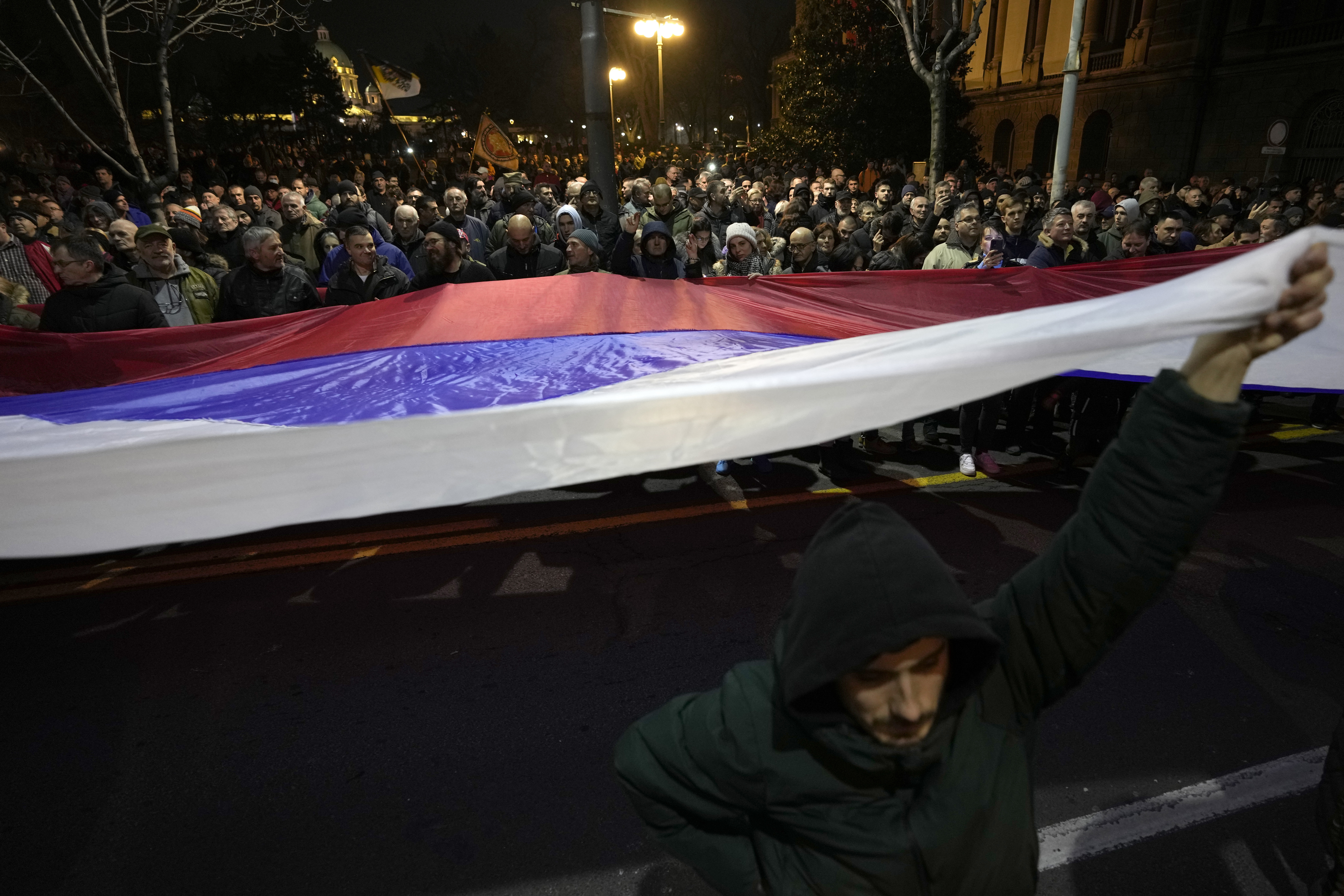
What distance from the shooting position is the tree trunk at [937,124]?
1378 cm

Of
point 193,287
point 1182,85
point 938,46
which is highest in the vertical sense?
point 1182,85

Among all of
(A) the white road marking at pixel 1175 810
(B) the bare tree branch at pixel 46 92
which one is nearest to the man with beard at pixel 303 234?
(B) the bare tree branch at pixel 46 92

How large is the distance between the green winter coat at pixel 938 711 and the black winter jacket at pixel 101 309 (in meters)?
4.84

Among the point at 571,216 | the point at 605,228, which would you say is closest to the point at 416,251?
the point at 571,216

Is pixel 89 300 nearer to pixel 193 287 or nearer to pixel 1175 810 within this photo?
pixel 193 287

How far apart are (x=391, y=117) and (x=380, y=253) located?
1742cm

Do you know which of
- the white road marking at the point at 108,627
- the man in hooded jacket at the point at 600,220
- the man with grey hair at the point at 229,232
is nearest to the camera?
the white road marking at the point at 108,627

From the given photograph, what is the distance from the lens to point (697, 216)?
376 inches

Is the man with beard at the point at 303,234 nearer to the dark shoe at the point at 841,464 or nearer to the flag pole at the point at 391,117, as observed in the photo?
the dark shoe at the point at 841,464

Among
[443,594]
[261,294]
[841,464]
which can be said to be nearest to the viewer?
[443,594]

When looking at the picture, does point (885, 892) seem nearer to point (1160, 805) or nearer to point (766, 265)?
point (1160, 805)

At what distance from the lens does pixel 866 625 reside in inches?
46.9

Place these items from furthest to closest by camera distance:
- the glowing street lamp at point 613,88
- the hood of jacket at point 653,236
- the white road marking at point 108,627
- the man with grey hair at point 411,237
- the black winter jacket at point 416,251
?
1. the glowing street lamp at point 613,88
2. the black winter jacket at point 416,251
3. the man with grey hair at point 411,237
4. the hood of jacket at point 653,236
5. the white road marking at point 108,627

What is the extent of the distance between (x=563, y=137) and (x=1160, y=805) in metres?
64.2
